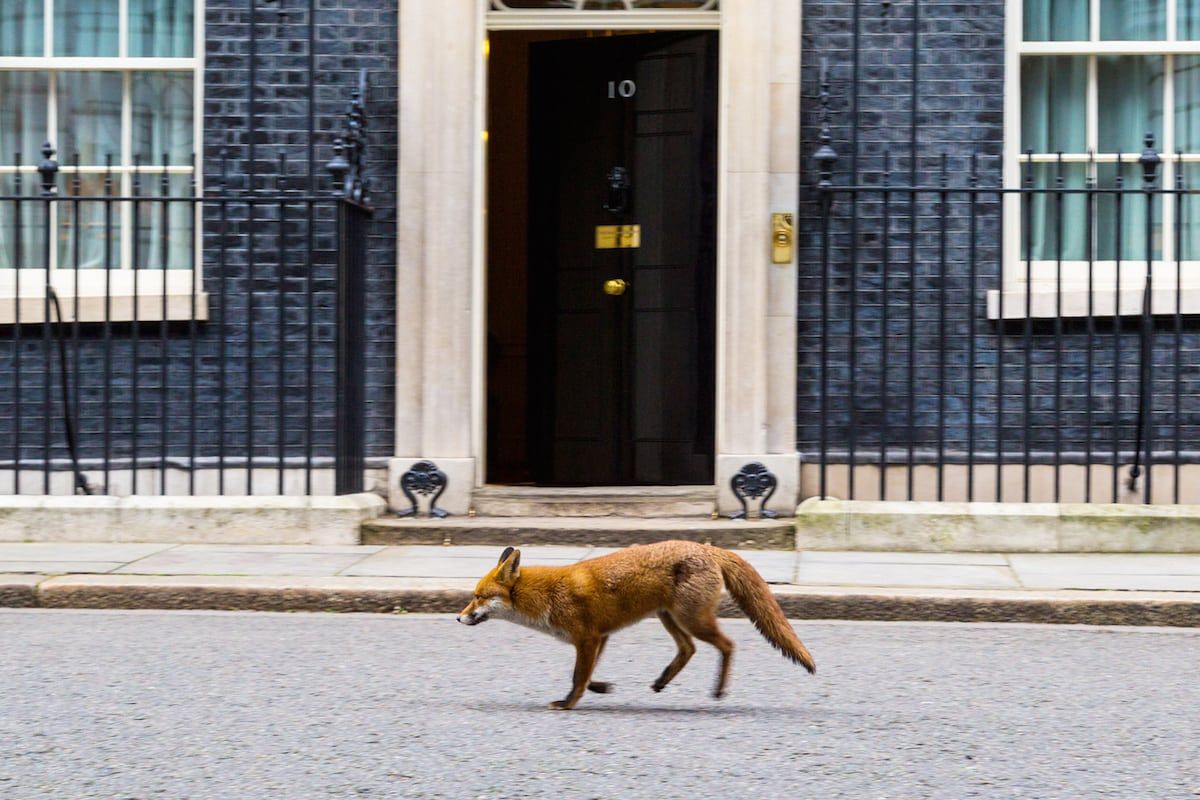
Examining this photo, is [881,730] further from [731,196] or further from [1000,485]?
[731,196]

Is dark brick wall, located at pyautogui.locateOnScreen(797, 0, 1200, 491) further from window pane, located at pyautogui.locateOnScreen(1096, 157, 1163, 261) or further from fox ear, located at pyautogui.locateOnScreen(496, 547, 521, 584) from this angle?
fox ear, located at pyautogui.locateOnScreen(496, 547, 521, 584)

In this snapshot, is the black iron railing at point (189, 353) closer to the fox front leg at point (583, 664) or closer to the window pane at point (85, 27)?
the window pane at point (85, 27)

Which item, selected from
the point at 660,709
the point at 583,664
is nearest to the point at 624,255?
the point at 660,709

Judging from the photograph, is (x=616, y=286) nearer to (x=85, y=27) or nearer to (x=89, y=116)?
(x=89, y=116)

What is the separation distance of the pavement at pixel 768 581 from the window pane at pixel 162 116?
2766 mm

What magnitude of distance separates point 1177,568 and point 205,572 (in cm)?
500

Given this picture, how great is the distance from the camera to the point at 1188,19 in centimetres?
998

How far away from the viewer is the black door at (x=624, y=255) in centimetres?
1023

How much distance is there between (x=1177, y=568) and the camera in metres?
8.39

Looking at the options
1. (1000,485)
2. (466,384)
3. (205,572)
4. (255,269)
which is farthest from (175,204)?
(1000,485)

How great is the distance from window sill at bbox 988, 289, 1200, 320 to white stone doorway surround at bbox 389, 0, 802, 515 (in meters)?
1.29

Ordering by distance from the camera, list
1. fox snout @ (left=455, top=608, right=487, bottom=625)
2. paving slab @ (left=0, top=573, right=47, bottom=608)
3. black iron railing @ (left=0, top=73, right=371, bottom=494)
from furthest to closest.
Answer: black iron railing @ (left=0, top=73, right=371, bottom=494) < paving slab @ (left=0, top=573, right=47, bottom=608) < fox snout @ (left=455, top=608, right=487, bottom=625)

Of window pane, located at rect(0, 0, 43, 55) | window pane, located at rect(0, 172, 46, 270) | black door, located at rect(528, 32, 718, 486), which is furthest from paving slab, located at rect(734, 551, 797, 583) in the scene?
window pane, located at rect(0, 0, 43, 55)

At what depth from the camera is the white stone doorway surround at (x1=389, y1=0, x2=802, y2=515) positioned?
31.9 ft
